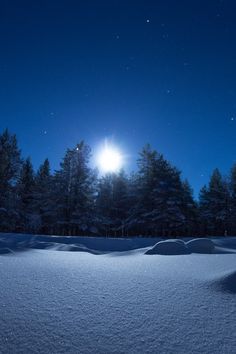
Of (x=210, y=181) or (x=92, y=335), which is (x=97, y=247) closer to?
(x=92, y=335)

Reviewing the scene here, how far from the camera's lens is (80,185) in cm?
2719

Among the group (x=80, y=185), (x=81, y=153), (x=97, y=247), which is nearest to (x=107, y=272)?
(x=97, y=247)

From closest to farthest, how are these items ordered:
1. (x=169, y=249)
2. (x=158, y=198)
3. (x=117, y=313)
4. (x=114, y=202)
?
(x=117, y=313), (x=169, y=249), (x=158, y=198), (x=114, y=202)

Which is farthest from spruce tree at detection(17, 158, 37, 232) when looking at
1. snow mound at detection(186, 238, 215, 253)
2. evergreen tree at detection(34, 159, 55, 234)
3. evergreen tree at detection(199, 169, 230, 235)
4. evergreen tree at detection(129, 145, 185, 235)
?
snow mound at detection(186, 238, 215, 253)

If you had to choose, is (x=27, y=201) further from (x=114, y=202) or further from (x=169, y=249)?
(x=169, y=249)

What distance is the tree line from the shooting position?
25.6m

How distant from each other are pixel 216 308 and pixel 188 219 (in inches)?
1022

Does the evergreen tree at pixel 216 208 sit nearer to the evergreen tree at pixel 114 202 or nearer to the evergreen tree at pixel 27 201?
the evergreen tree at pixel 114 202

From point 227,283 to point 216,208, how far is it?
112 feet

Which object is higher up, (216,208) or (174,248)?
(216,208)

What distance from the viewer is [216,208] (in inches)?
1377

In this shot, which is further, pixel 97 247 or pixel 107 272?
pixel 97 247

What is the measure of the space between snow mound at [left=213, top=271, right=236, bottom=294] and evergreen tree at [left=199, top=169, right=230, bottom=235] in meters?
32.7

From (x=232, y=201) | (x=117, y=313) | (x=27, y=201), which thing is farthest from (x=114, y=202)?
(x=117, y=313)
